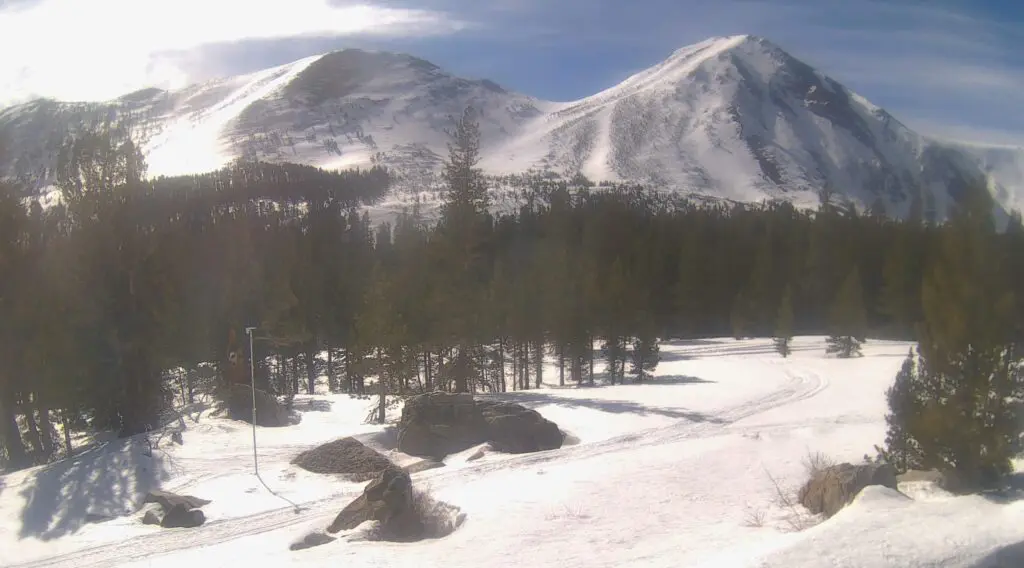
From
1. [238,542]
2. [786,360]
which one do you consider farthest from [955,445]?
[786,360]

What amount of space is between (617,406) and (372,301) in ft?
33.1

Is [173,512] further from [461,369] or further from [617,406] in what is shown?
[461,369]

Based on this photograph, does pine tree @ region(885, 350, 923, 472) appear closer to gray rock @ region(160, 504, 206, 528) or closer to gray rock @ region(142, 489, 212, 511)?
gray rock @ region(160, 504, 206, 528)

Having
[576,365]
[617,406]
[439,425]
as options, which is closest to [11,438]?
[439,425]

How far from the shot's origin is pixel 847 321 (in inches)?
1581

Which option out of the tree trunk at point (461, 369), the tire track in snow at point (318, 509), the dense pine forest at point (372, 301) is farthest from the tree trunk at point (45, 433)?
the tree trunk at point (461, 369)

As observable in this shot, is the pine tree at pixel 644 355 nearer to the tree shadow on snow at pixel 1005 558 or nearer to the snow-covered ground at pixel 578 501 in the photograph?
the snow-covered ground at pixel 578 501

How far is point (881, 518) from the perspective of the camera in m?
10.2

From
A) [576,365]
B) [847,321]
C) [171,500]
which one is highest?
[847,321]

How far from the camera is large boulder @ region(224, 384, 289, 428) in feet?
80.0

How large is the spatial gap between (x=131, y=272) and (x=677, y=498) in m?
18.4

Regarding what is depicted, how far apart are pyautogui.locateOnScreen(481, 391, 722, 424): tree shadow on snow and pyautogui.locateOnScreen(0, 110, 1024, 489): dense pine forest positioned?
3.94 meters

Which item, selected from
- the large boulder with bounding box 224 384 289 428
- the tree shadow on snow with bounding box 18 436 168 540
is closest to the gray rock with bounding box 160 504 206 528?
the tree shadow on snow with bounding box 18 436 168 540

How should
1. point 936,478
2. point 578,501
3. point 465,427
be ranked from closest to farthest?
point 936,478 < point 578,501 < point 465,427
